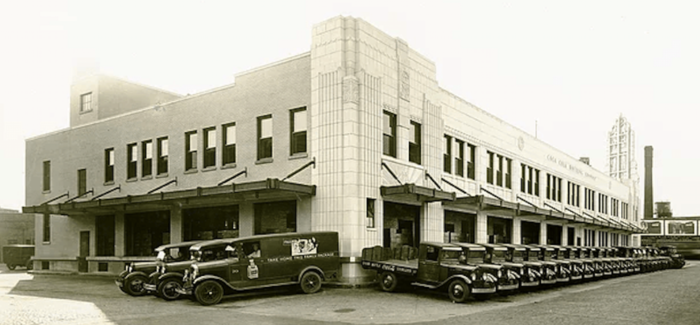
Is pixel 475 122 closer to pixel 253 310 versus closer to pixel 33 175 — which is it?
pixel 253 310

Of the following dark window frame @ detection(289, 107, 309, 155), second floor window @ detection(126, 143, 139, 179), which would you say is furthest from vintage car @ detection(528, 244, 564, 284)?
second floor window @ detection(126, 143, 139, 179)

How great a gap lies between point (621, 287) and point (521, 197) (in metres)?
13.0

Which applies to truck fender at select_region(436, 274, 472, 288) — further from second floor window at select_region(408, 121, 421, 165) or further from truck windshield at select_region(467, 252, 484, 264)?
second floor window at select_region(408, 121, 421, 165)

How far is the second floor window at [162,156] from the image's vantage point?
27050 millimetres

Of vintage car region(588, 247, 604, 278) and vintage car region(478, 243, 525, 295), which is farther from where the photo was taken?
vintage car region(588, 247, 604, 278)

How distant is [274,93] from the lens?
22500 mm

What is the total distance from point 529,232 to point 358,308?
22268 mm

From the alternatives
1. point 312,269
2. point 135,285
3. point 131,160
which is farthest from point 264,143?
point 131,160

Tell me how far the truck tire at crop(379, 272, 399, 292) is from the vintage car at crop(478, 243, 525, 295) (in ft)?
9.05

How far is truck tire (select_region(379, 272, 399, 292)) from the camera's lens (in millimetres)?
18375

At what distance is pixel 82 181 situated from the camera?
31.4 meters

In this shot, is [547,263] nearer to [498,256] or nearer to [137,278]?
[498,256]

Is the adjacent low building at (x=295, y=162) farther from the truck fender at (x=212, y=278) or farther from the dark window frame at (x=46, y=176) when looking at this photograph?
the truck fender at (x=212, y=278)

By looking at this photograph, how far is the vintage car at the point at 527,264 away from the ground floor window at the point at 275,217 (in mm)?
7361
